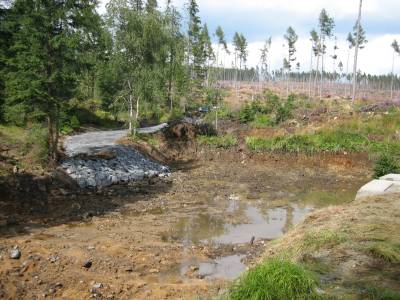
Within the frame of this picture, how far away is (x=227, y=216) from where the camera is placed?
45.6ft

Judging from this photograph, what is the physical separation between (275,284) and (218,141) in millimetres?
19497

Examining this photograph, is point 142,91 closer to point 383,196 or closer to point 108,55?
point 108,55

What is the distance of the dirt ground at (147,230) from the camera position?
8.01 metres

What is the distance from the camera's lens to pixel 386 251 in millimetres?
7648

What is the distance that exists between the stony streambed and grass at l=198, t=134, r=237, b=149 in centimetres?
488

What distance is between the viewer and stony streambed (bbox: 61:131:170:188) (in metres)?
16.5

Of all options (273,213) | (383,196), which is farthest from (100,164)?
(383,196)

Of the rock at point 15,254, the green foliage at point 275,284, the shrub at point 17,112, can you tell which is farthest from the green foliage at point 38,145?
the green foliage at point 275,284

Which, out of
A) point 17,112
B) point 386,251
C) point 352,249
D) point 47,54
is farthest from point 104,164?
point 386,251

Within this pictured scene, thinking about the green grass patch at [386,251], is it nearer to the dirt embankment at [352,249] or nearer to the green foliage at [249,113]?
the dirt embankment at [352,249]

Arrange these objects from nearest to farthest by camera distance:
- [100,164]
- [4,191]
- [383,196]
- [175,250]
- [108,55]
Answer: [175,250], [383,196], [4,191], [100,164], [108,55]

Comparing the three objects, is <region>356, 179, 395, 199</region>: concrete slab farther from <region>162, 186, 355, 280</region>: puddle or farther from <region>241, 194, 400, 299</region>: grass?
<region>162, 186, 355, 280</region>: puddle

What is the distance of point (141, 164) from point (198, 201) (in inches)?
203

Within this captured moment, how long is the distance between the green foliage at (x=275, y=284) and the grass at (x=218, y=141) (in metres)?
18.8
